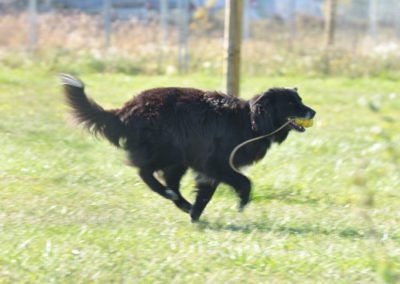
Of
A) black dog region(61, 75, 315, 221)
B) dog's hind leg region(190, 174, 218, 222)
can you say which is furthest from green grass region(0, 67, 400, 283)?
black dog region(61, 75, 315, 221)

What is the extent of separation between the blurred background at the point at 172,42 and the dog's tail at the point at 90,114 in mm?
11119

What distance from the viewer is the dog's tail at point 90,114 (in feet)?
22.0

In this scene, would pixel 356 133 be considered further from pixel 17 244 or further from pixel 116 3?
pixel 116 3

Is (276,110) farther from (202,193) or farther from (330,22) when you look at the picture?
(330,22)

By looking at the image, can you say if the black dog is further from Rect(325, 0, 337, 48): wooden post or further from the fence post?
Rect(325, 0, 337, 48): wooden post

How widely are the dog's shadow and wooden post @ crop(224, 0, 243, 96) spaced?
8.65 feet

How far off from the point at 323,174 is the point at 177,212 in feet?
7.63

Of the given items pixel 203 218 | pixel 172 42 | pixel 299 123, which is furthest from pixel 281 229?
pixel 172 42

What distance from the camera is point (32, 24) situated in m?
18.5

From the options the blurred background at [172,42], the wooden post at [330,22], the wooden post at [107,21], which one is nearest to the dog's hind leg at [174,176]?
the blurred background at [172,42]

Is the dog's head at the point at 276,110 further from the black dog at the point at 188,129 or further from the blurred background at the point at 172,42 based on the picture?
the blurred background at the point at 172,42

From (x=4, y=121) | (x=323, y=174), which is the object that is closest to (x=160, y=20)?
(x=4, y=121)

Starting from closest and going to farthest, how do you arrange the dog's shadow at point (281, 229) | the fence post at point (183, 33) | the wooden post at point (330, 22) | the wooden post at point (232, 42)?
the dog's shadow at point (281, 229)
the wooden post at point (232, 42)
the fence post at point (183, 33)
the wooden post at point (330, 22)

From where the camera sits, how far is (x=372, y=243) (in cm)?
580
